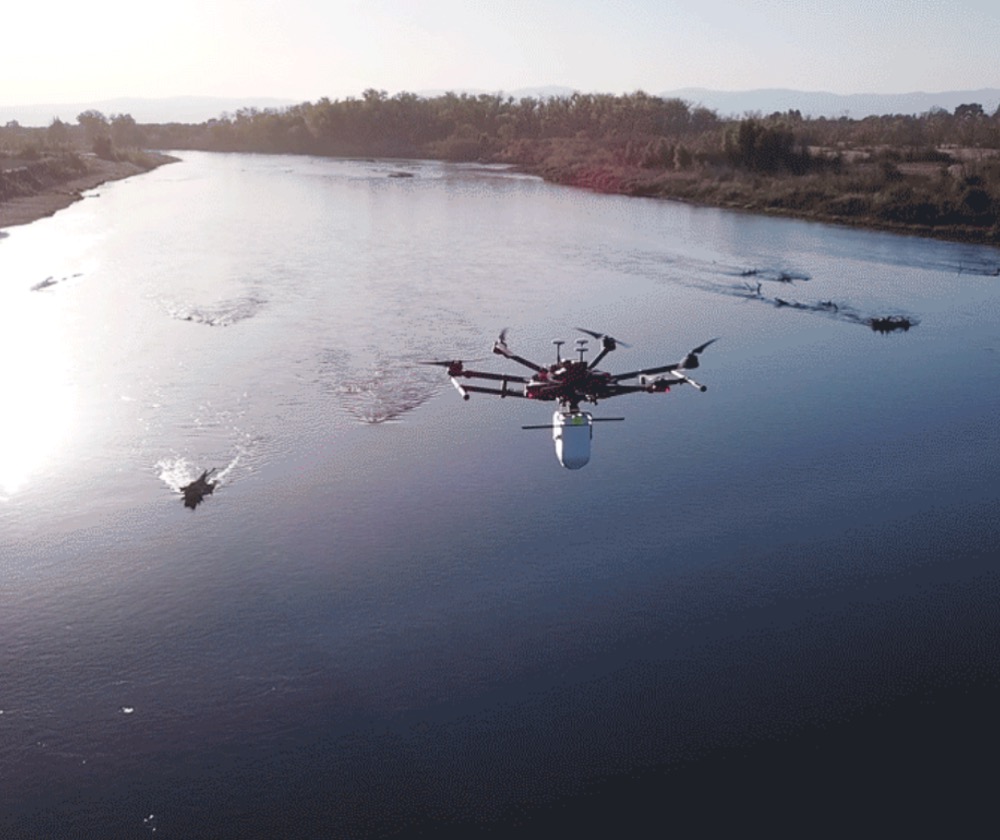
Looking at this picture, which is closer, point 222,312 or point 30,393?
point 30,393

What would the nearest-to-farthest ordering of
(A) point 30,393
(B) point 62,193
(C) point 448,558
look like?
(C) point 448,558 < (A) point 30,393 < (B) point 62,193

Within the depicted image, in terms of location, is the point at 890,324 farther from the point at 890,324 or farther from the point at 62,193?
the point at 62,193

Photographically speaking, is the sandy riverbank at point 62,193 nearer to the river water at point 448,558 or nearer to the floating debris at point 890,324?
the river water at point 448,558

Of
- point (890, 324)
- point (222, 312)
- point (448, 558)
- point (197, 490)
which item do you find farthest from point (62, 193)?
point (448, 558)

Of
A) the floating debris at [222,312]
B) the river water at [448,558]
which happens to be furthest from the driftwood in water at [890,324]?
the floating debris at [222,312]

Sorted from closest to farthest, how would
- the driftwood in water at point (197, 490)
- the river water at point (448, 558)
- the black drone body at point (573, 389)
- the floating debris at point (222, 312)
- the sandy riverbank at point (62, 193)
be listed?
the river water at point (448, 558) < the driftwood in water at point (197, 490) < the black drone body at point (573, 389) < the floating debris at point (222, 312) < the sandy riverbank at point (62, 193)

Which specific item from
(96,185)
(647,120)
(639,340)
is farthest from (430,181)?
(639,340)
